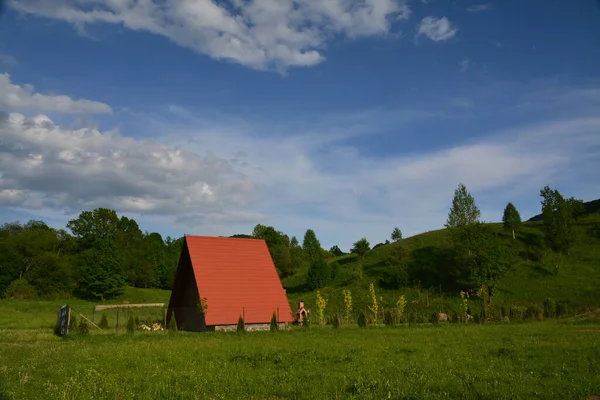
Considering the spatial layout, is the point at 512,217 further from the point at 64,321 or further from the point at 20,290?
the point at 20,290

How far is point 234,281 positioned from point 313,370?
17.8m

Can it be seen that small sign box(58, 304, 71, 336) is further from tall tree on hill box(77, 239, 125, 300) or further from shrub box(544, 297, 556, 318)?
tall tree on hill box(77, 239, 125, 300)

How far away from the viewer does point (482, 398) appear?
7.88 metres

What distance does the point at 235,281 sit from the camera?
2834 centimetres

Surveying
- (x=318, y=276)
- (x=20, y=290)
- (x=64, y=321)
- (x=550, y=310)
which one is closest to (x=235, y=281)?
(x=64, y=321)

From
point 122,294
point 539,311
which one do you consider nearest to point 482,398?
point 539,311

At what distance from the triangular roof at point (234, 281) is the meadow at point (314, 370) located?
9528 mm

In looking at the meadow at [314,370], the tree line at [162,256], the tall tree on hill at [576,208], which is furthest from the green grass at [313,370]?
the tall tree on hill at [576,208]

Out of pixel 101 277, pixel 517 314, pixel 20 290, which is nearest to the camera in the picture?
pixel 517 314

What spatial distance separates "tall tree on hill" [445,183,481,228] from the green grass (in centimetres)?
3346

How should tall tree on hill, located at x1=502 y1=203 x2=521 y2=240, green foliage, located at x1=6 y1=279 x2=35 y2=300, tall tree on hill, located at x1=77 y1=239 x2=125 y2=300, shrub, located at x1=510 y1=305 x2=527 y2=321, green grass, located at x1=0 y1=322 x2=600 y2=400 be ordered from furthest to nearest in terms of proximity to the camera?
tall tree on hill, located at x1=77 y1=239 x2=125 y2=300 → green foliage, located at x1=6 y1=279 x2=35 y2=300 → tall tree on hill, located at x1=502 y1=203 x2=521 y2=240 → shrub, located at x1=510 y1=305 x2=527 y2=321 → green grass, located at x1=0 y1=322 x2=600 y2=400

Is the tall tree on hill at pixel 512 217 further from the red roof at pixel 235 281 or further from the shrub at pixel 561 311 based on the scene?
the red roof at pixel 235 281

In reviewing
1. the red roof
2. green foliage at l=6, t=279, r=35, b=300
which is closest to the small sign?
the red roof

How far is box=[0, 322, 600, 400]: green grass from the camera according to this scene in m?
8.51
